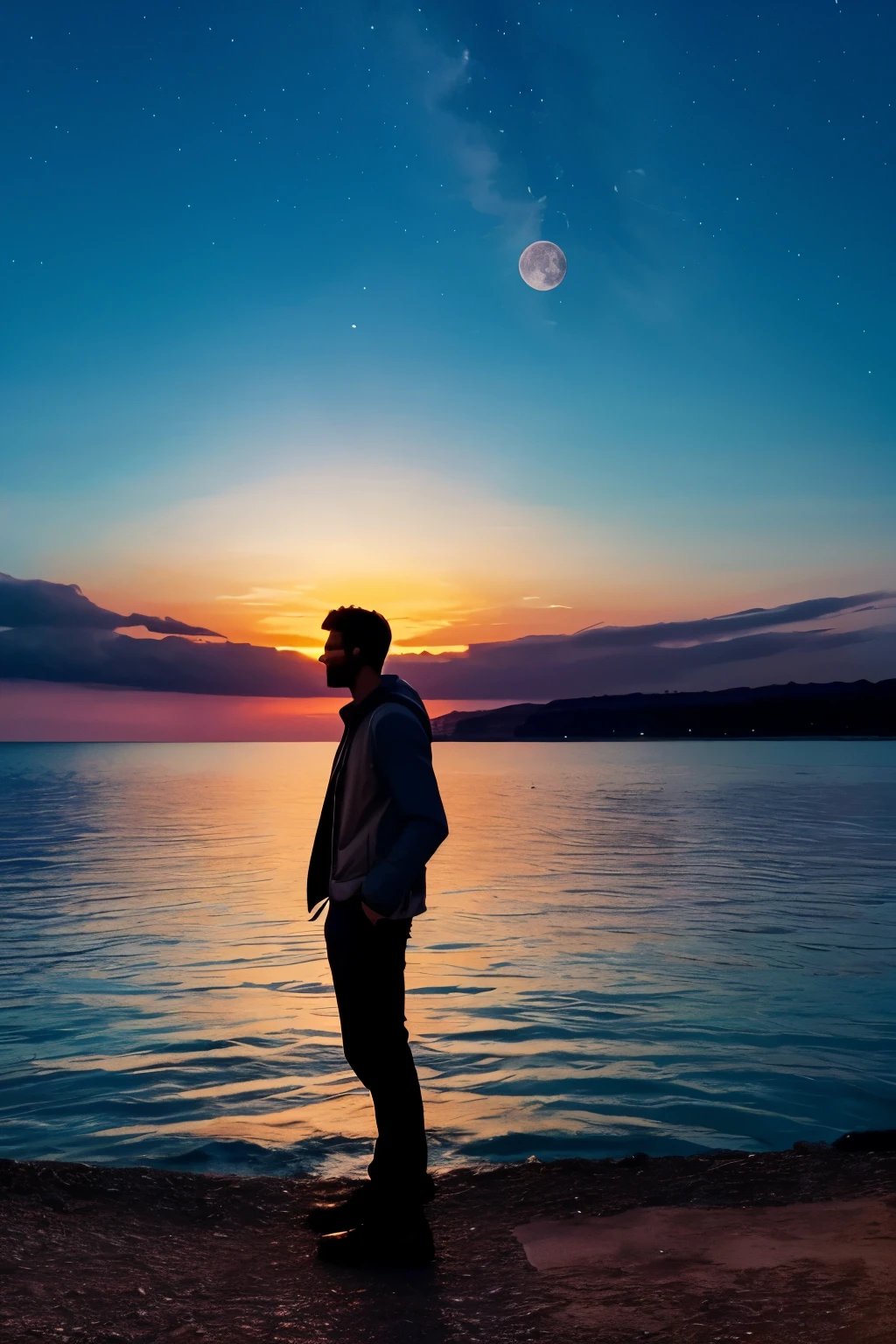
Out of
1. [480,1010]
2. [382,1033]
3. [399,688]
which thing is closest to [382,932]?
[382,1033]

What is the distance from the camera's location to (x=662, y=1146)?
560 cm

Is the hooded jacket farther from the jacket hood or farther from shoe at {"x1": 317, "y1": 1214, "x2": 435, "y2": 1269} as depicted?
shoe at {"x1": 317, "y1": 1214, "x2": 435, "y2": 1269}

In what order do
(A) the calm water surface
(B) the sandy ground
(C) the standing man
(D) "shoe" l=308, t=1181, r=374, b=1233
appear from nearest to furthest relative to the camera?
(B) the sandy ground → (C) the standing man → (D) "shoe" l=308, t=1181, r=374, b=1233 → (A) the calm water surface

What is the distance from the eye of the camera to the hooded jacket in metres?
3.64

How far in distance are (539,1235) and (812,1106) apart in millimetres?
3061

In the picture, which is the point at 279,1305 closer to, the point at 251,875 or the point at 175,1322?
the point at 175,1322

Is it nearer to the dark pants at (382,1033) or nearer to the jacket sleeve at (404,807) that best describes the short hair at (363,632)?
the jacket sleeve at (404,807)

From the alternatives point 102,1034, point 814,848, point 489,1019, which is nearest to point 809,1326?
point 489,1019

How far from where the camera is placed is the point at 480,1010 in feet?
28.0

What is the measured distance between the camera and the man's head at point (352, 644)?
160 inches

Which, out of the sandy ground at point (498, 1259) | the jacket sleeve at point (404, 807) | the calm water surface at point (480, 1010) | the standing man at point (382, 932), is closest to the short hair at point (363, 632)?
the standing man at point (382, 932)

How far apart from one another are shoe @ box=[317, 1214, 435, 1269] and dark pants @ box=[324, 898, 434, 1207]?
0.31ft

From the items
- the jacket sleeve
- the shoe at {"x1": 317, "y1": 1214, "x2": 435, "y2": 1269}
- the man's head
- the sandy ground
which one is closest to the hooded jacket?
the jacket sleeve

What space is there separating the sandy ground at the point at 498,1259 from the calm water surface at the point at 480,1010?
83 cm
